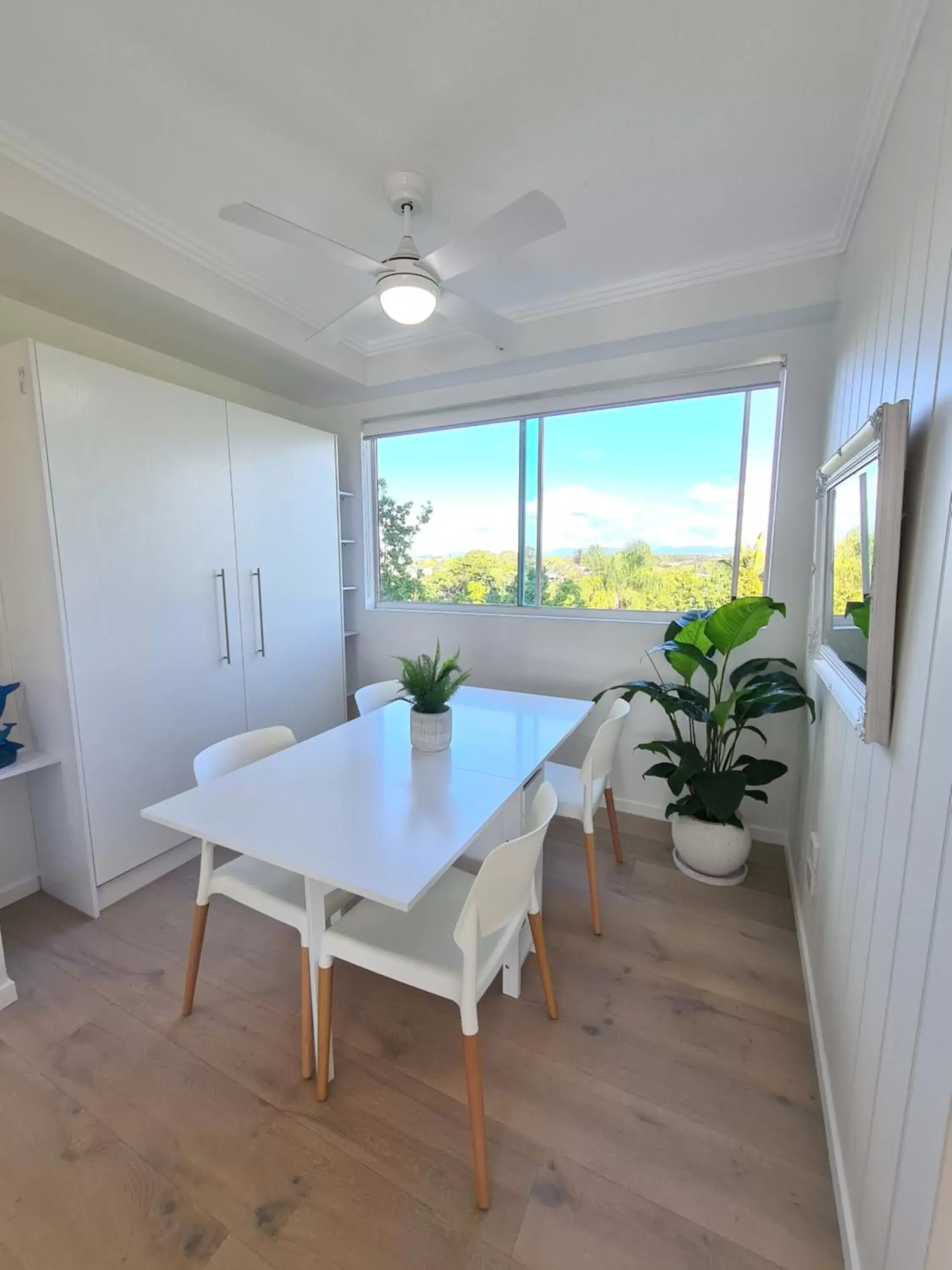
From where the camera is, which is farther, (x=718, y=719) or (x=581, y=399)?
(x=581, y=399)

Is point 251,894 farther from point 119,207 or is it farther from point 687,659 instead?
point 119,207

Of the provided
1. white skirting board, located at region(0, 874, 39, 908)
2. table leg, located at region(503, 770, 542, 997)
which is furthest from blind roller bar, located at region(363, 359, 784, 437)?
white skirting board, located at region(0, 874, 39, 908)

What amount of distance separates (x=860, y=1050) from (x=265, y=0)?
8.89ft

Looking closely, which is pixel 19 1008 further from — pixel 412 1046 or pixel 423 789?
pixel 423 789

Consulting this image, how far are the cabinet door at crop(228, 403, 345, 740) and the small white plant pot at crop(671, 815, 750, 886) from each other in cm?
218

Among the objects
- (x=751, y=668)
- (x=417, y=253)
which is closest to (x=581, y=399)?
(x=417, y=253)

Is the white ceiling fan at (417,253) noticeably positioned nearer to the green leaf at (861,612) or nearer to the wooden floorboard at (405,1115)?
the green leaf at (861,612)

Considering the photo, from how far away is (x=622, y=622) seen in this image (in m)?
2.79

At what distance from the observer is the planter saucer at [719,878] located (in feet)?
7.47

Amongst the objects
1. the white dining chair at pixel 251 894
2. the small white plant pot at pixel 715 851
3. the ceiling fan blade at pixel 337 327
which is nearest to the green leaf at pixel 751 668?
the small white plant pot at pixel 715 851

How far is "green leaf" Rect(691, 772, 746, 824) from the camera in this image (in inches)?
80.7

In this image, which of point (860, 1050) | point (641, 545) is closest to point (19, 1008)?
point (860, 1050)

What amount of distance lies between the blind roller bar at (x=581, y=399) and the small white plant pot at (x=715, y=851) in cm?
208

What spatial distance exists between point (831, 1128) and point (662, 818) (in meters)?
1.60
